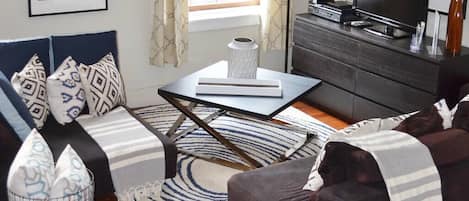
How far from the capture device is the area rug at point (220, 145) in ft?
13.3

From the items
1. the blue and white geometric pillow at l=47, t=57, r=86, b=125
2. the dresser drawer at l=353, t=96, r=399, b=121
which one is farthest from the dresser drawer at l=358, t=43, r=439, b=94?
the blue and white geometric pillow at l=47, t=57, r=86, b=125

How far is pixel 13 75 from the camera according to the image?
3889 mm

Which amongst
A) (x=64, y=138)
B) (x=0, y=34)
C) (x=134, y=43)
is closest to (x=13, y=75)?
(x=64, y=138)

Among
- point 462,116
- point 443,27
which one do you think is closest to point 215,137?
point 462,116

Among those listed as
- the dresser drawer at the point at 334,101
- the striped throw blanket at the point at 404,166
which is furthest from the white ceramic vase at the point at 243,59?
the striped throw blanket at the point at 404,166

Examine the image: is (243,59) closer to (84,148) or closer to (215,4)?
(84,148)

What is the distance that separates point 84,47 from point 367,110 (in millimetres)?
2057

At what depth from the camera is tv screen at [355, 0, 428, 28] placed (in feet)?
15.5

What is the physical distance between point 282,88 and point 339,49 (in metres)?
1.01

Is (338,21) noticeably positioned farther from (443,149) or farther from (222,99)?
(443,149)

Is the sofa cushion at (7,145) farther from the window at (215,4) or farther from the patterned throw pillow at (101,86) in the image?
the window at (215,4)

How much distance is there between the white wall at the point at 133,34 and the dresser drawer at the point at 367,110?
1.14 meters

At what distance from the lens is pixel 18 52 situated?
12.9 ft

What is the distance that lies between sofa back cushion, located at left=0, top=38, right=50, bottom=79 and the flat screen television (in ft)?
7.83
